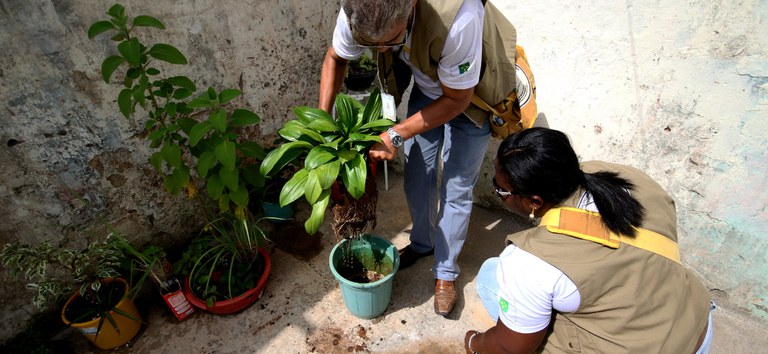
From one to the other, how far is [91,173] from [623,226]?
2.30m

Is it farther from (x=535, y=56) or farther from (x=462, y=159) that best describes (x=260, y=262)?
(x=535, y=56)

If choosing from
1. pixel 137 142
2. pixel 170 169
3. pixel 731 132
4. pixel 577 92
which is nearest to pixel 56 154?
pixel 137 142

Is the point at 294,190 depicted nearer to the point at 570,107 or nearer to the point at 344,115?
the point at 344,115

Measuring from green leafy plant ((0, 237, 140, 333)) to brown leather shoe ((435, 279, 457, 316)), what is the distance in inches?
60.8

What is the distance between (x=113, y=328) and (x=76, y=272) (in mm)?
366

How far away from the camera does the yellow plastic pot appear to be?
180cm

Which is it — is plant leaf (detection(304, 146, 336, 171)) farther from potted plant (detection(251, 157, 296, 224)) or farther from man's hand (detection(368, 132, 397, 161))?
potted plant (detection(251, 157, 296, 224))

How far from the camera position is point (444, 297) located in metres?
2.07

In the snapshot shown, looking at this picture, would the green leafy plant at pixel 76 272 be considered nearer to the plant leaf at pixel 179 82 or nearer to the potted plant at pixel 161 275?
the potted plant at pixel 161 275

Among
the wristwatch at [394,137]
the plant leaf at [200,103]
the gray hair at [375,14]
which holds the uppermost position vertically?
the gray hair at [375,14]

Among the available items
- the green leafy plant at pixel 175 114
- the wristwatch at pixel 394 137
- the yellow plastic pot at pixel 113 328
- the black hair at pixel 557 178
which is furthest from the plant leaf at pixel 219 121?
the black hair at pixel 557 178

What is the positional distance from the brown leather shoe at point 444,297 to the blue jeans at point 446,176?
4 cm

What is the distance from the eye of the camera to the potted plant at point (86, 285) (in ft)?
5.35

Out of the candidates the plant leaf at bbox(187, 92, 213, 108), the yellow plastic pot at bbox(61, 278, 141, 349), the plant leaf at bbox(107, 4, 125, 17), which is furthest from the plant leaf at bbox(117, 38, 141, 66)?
the yellow plastic pot at bbox(61, 278, 141, 349)
